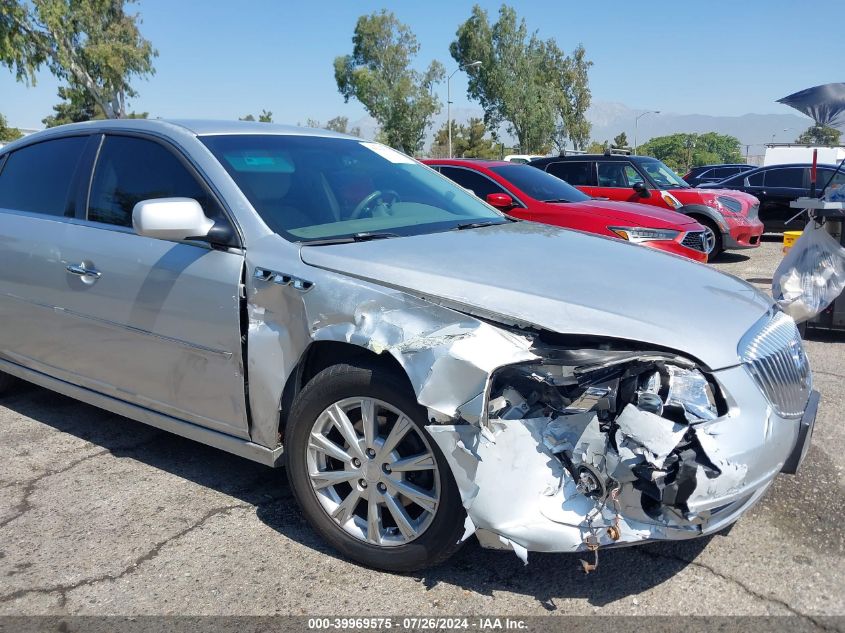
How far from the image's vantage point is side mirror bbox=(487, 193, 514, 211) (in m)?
7.59

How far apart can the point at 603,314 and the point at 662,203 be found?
950 centimetres

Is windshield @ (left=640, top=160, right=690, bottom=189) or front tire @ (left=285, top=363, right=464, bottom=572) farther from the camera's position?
windshield @ (left=640, top=160, right=690, bottom=189)

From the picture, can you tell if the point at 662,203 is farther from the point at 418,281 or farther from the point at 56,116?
the point at 56,116

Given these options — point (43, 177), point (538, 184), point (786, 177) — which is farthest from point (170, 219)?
point (786, 177)

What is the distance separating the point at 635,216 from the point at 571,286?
5.65 m

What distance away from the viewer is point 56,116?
255 feet

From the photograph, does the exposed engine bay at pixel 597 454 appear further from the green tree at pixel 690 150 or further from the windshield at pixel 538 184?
the green tree at pixel 690 150

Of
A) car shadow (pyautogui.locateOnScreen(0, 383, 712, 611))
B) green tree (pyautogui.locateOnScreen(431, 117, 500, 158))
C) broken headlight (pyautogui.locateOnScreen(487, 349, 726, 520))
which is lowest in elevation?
car shadow (pyautogui.locateOnScreen(0, 383, 712, 611))

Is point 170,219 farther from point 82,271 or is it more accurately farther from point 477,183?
point 477,183

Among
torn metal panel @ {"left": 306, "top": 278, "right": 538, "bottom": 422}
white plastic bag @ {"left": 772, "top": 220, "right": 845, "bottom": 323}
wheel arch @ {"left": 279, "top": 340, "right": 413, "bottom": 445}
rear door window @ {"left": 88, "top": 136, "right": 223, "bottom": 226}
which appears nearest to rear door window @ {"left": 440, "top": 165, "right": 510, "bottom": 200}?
white plastic bag @ {"left": 772, "top": 220, "right": 845, "bottom": 323}

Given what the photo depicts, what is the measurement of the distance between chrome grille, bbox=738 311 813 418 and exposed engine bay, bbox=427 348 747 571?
0.24m

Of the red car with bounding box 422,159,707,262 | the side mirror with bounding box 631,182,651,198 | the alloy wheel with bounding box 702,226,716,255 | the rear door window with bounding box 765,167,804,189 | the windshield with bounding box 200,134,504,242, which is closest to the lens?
the windshield with bounding box 200,134,504,242

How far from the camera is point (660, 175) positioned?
12148 millimetres

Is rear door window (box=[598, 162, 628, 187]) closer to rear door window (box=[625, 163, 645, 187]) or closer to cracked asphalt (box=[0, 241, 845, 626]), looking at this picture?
rear door window (box=[625, 163, 645, 187])
